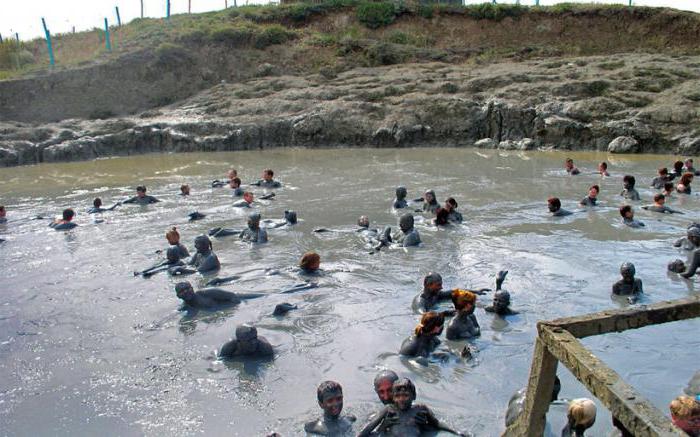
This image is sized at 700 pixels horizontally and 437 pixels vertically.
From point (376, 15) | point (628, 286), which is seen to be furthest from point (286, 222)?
point (376, 15)

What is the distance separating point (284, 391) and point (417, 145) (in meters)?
18.9

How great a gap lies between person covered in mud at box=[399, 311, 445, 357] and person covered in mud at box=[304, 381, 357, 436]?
135 cm

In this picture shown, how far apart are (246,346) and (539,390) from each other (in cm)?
432

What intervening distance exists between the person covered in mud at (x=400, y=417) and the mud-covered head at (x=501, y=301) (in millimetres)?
2686

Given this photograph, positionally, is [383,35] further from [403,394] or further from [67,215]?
[403,394]

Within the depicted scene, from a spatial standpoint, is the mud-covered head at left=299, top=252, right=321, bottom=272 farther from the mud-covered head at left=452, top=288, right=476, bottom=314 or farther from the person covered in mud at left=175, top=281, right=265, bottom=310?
the mud-covered head at left=452, top=288, right=476, bottom=314

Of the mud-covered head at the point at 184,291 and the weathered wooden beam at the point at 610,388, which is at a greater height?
the weathered wooden beam at the point at 610,388

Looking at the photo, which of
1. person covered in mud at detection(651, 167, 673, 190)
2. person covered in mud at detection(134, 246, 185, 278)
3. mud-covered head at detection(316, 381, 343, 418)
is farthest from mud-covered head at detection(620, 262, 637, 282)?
person covered in mud at detection(651, 167, 673, 190)

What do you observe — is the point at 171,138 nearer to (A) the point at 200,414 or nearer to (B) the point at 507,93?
(B) the point at 507,93

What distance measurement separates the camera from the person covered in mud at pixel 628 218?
11.1 meters

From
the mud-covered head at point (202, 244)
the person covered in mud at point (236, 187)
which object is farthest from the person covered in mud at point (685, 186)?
the mud-covered head at point (202, 244)

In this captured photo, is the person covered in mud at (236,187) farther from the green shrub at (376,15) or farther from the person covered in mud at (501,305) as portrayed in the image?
the green shrub at (376,15)

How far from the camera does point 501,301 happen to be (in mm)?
7270

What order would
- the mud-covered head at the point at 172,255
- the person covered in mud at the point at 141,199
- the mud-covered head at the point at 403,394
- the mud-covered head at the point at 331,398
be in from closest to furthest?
the mud-covered head at the point at 403,394
the mud-covered head at the point at 331,398
the mud-covered head at the point at 172,255
the person covered in mud at the point at 141,199
